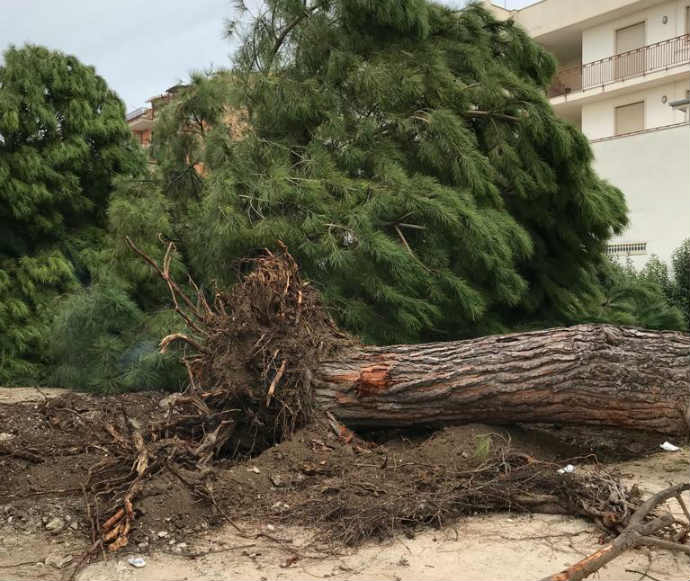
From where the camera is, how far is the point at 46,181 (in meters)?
8.16

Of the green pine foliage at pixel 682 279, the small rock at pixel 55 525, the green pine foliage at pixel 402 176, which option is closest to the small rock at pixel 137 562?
the small rock at pixel 55 525

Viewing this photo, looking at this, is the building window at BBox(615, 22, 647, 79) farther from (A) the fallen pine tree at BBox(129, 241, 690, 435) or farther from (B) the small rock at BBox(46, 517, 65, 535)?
(B) the small rock at BBox(46, 517, 65, 535)

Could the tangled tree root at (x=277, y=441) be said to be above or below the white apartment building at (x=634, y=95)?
below

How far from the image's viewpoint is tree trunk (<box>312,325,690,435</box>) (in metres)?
4.17

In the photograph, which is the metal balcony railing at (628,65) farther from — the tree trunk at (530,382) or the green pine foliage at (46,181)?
the tree trunk at (530,382)

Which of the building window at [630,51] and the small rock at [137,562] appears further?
the building window at [630,51]

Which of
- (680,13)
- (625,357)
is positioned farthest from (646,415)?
(680,13)

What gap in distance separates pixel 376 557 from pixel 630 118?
17.7 metres

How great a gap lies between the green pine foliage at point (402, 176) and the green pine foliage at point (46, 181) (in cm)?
191

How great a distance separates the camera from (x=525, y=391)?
417 cm

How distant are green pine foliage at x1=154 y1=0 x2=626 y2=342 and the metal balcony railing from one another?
10.6 m

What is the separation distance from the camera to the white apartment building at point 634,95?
42.2ft

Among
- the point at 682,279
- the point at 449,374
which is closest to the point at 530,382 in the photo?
the point at 449,374

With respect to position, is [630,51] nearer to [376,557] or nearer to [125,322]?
[125,322]
